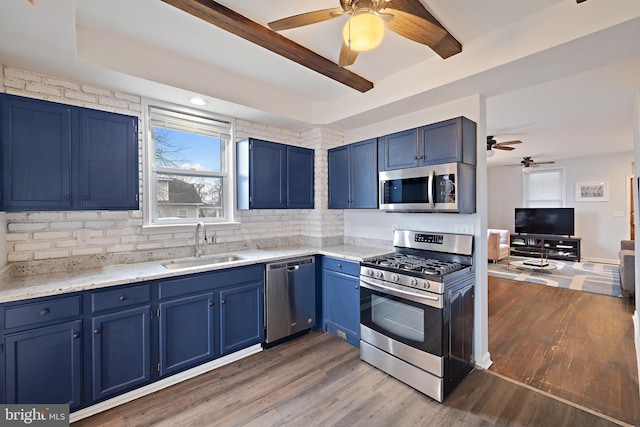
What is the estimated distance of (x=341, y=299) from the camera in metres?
3.07

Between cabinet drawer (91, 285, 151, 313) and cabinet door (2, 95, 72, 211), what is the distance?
76 cm

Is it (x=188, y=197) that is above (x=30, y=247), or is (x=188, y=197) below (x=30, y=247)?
above

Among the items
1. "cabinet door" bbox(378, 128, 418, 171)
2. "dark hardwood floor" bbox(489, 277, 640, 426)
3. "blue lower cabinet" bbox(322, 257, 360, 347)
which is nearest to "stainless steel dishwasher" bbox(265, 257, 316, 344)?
"blue lower cabinet" bbox(322, 257, 360, 347)

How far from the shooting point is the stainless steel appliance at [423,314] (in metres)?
2.17

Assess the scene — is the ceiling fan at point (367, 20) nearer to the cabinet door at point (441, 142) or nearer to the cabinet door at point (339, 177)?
the cabinet door at point (441, 142)

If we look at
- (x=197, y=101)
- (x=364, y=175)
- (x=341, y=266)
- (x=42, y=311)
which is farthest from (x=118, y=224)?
A: (x=364, y=175)

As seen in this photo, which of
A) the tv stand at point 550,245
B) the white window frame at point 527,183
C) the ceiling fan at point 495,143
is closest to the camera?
the ceiling fan at point 495,143

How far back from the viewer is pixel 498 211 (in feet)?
28.6

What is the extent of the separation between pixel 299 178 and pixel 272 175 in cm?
40

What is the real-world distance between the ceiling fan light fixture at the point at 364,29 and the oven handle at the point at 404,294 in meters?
1.85

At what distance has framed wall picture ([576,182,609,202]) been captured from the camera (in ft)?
22.5

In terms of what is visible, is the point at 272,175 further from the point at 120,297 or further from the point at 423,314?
the point at 423,314

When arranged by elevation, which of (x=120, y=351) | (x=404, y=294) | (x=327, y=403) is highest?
(x=404, y=294)

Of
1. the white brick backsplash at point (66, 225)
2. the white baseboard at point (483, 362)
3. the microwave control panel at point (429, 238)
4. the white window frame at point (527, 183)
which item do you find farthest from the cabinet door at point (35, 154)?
the white window frame at point (527, 183)
